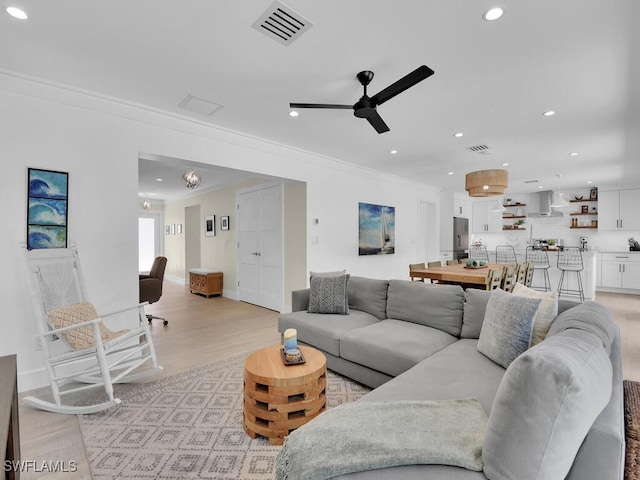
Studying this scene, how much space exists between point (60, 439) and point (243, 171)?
314 cm

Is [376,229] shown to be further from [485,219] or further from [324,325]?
[485,219]

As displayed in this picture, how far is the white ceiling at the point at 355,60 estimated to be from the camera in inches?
76.9

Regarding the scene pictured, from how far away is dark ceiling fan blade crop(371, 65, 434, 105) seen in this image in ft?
6.71

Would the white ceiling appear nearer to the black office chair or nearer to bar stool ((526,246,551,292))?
the black office chair

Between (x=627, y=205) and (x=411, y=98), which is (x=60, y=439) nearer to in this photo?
(x=411, y=98)

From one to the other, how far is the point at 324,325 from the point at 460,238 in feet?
24.0

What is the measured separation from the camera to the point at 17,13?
197cm

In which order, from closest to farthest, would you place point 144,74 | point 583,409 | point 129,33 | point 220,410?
point 583,409, point 129,33, point 220,410, point 144,74

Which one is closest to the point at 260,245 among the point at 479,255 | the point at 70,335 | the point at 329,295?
the point at 329,295

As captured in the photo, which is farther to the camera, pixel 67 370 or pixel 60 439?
pixel 67 370

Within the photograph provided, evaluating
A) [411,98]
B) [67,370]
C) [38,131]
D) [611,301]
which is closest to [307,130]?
[411,98]

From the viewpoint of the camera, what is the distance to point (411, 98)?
122 inches

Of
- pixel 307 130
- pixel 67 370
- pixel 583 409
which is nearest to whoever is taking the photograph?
pixel 583 409

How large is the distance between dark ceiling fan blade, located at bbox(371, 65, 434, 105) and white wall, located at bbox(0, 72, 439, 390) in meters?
2.21
